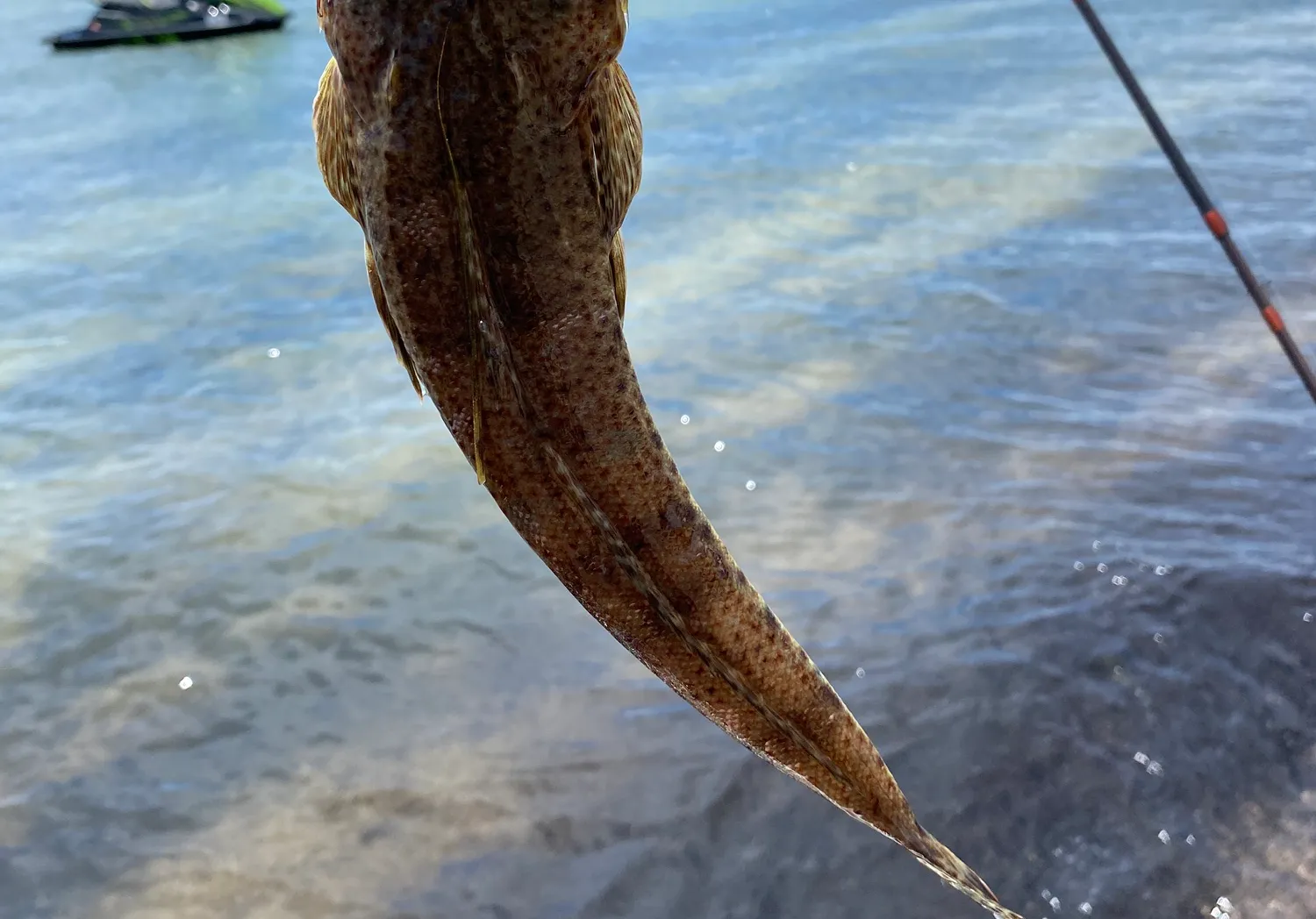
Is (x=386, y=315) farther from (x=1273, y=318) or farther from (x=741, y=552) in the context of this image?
(x=741, y=552)

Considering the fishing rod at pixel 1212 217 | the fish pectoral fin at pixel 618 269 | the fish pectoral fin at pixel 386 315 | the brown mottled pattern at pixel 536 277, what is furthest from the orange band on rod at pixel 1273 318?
the fish pectoral fin at pixel 386 315

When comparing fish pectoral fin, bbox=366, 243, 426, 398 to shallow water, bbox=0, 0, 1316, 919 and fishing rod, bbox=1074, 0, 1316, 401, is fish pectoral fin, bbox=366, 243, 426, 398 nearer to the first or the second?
fishing rod, bbox=1074, 0, 1316, 401

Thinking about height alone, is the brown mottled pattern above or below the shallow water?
above

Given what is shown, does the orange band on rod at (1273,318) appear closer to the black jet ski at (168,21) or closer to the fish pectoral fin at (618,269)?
the fish pectoral fin at (618,269)

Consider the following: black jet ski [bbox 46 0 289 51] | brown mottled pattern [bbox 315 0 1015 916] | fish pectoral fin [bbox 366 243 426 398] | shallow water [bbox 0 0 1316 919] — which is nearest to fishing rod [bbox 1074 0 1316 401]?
shallow water [bbox 0 0 1316 919]

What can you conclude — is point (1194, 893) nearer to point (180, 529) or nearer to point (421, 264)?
point (421, 264)

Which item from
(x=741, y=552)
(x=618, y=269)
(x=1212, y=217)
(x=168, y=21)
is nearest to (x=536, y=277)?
(x=618, y=269)

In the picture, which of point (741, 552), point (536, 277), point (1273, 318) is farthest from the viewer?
point (741, 552)

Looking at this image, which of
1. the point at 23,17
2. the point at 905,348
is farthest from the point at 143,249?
the point at 23,17
